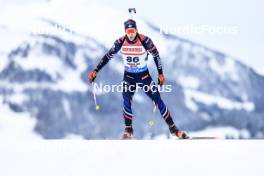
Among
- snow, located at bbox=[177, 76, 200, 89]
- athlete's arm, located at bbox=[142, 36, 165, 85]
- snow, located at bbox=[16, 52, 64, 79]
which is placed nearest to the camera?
athlete's arm, located at bbox=[142, 36, 165, 85]

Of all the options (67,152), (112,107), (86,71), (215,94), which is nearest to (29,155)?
(67,152)

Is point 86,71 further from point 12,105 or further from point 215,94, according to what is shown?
point 215,94

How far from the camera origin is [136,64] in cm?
381

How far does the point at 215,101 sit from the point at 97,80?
1.07 m

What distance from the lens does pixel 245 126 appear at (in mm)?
4066

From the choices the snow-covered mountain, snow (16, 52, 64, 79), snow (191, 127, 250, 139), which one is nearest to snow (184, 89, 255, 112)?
the snow-covered mountain

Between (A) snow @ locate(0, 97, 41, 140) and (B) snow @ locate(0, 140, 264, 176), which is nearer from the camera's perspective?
(B) snow @ locate(0, 140, 264, 176)

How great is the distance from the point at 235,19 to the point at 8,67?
214 centimetres

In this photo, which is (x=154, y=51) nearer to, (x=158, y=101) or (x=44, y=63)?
(x=158, y=101)

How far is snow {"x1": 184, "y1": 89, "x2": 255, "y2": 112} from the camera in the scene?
3.96 metres

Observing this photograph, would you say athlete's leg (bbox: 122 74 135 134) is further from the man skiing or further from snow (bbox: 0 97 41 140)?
snow (bbox: 0 97 41 140)

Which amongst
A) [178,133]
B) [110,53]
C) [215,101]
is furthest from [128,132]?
[215,101]

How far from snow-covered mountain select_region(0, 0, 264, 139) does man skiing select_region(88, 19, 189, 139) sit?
Result: 8 cm

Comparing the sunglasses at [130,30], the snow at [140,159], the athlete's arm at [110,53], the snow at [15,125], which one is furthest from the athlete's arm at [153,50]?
the snow at [15,125]
